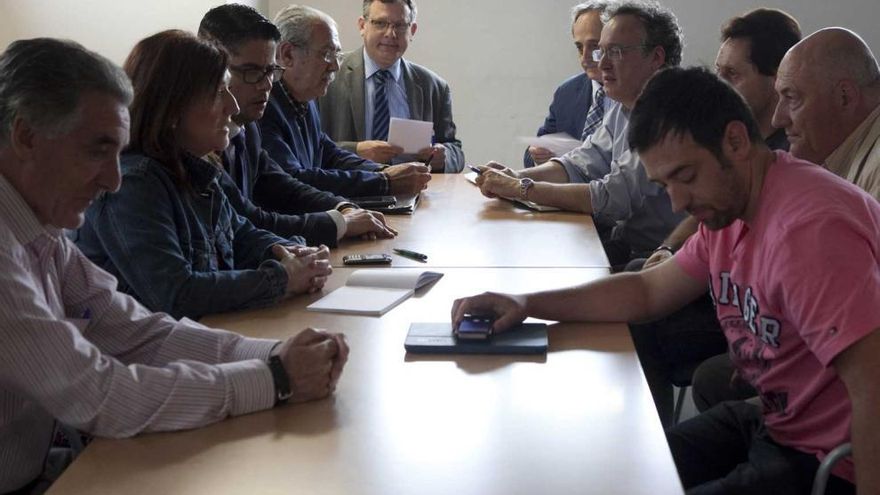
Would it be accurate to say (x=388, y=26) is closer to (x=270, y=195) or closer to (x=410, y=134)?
(x=410, y=134)

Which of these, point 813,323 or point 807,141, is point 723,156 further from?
point 807,141

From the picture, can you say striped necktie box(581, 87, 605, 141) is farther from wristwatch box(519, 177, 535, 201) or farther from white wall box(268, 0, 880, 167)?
white wall box(268, 0, 880, 167)

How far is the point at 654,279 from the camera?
223 cm

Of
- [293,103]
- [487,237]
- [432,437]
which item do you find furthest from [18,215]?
[293,103]

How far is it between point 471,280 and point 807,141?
973mm

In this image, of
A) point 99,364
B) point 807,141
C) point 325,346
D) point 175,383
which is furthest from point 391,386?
point 807,141

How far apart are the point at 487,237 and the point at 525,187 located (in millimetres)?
527

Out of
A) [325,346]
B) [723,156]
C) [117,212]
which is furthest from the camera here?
[117,212]

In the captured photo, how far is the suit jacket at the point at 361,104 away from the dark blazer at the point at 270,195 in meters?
1.14

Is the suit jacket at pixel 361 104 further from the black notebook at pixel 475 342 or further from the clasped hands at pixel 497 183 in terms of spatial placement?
the black notebook at pixel 475 342

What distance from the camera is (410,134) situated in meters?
4.29

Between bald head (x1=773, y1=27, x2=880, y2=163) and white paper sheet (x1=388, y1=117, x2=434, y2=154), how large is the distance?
1.89 metres

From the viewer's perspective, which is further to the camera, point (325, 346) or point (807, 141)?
point (807, 141)

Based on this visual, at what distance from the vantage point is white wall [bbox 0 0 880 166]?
19.4 feet
